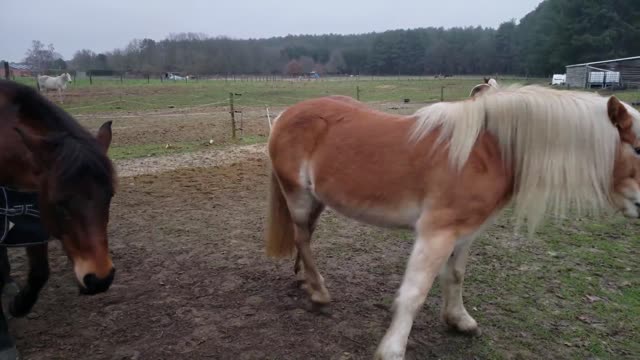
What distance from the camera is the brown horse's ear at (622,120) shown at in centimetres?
232

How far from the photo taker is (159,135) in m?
11.7

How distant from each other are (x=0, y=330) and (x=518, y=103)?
342 cm

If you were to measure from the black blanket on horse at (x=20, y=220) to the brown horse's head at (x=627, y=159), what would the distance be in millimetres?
3422

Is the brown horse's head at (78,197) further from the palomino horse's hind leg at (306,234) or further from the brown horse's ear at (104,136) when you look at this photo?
the palomino horse's hind leg at (306,234)

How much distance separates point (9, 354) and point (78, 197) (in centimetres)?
124

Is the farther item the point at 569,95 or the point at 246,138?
the point at 246,138

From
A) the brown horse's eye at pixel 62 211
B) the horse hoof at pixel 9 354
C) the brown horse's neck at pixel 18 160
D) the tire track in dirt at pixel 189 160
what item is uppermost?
the brown horse's neck at pixel 18 160

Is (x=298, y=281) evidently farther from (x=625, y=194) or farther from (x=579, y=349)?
(x=625, y=194)

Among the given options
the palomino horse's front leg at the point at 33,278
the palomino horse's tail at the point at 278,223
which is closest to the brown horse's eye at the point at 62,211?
the palomino horse's front leg at the point at 33,278

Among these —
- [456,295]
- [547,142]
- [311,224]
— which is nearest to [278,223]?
[311,224]

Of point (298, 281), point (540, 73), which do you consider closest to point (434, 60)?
point (540, 73)

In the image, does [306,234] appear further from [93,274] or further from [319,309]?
[93,274]

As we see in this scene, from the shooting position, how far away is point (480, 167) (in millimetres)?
2363

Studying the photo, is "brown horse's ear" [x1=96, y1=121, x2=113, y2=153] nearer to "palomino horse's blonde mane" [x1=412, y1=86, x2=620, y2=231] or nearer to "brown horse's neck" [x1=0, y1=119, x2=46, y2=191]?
"brown horse's neck" [x1=0, y1=119, x2=46, y2=191]
